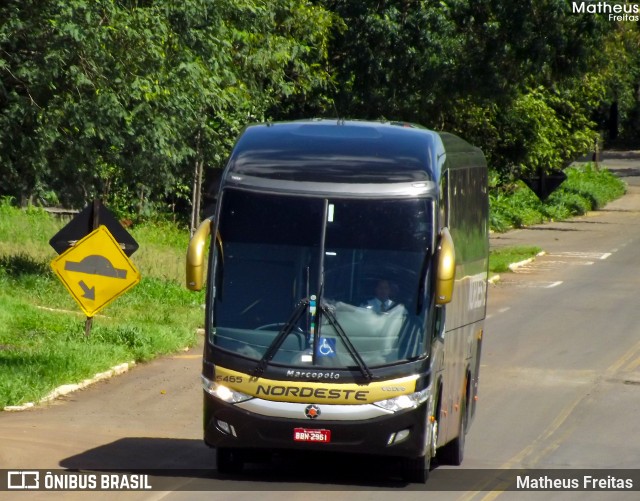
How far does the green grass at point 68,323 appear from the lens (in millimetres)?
16055

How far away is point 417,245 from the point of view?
1073cm

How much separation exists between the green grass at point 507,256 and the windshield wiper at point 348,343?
22044 mm

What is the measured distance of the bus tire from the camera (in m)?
11.2

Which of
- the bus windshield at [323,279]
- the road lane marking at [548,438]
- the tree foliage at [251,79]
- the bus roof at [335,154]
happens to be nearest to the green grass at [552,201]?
the tree foliage at [251,79]

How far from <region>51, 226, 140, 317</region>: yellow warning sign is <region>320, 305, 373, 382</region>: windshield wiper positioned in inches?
275

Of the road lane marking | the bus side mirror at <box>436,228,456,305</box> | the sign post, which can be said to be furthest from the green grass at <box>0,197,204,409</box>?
the bus side mirror at <box>436,228,456,305</box>

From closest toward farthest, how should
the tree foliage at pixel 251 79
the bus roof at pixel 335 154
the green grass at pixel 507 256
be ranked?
1. the bus roof at pixel 335 154
2. the tree foliage at pixel 251 79
3. the green grass at pixel 507 256

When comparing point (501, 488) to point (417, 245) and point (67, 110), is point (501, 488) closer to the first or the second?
point (417, 245)

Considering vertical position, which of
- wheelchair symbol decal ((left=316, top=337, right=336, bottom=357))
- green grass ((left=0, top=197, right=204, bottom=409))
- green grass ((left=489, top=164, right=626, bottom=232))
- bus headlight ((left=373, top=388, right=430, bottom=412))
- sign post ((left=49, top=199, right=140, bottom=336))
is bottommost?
green grass ((left=489, top=164, right=626, bottom=232))

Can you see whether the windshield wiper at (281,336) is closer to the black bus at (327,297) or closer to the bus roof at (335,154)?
the black bus at (327,297)

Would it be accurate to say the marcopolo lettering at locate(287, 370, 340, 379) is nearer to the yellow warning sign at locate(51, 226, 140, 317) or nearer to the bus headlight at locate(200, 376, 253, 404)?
the bus headlight at locate(200, 376, 253, 404)

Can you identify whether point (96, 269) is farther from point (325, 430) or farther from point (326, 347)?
point (325, 430)

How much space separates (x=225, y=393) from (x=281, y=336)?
0.67 metres

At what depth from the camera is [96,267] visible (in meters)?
17.2
